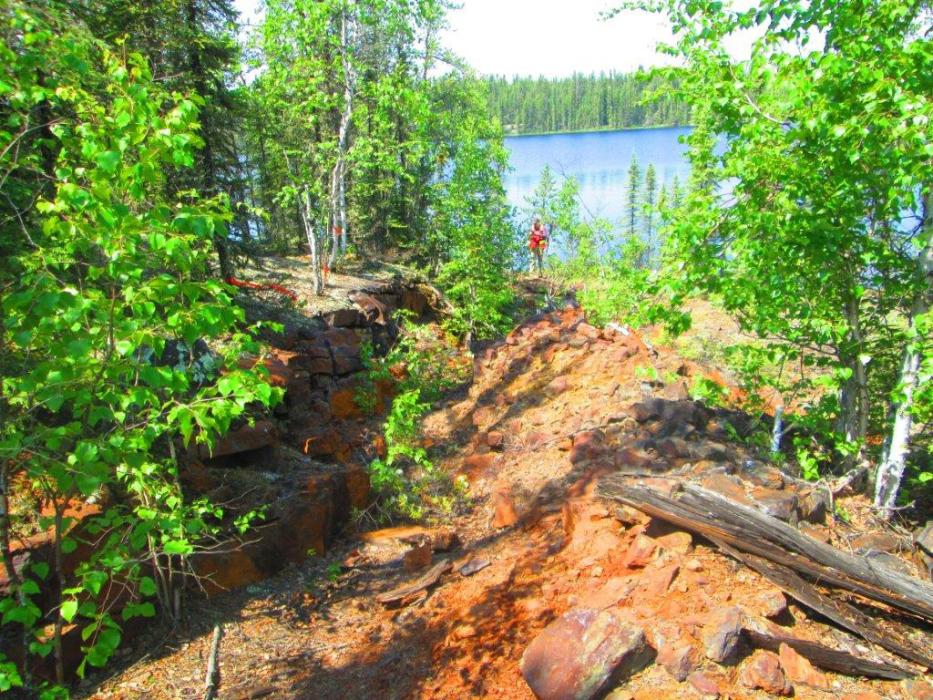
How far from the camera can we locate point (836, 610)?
4.11 m

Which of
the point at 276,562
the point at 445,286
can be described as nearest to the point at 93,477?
the point at 276,562

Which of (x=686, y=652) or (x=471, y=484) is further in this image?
(x=471, y=484)

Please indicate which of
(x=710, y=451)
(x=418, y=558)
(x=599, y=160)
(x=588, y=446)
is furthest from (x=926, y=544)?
(x=599, y=160)

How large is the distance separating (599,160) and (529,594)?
7767 centimetres

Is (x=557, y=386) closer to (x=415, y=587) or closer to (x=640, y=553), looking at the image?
(x=415, y=587)

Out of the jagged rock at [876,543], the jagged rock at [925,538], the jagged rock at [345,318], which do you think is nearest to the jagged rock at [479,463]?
the jagged rock at [876,543]

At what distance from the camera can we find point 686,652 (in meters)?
3.70

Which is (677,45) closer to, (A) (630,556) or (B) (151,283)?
(A) (630,556)

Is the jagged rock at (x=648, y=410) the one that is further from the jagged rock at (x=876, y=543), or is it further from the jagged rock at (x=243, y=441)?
the jagged rock at (x=243, y=441)

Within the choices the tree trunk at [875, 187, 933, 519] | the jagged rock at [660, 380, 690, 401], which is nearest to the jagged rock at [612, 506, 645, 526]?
the tree trunk at [875, 187, 933, 519]

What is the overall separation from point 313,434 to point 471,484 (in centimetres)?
274

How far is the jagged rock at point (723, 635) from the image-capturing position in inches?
145

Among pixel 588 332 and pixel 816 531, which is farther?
pixel 588 332

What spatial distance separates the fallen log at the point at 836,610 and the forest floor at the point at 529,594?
0.25ft
